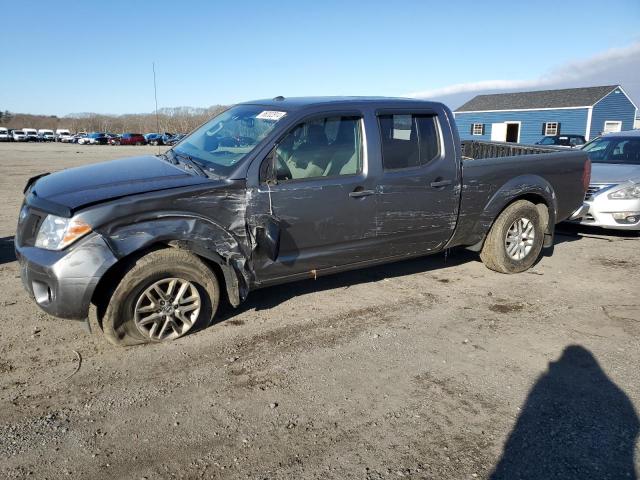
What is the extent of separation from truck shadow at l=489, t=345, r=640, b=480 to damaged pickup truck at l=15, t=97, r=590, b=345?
2025 mm

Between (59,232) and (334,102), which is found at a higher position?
(334,102)

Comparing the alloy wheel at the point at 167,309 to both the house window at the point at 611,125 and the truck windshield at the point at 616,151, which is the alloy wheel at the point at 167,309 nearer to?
the truck windshield at the point at 616,151

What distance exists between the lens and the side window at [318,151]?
13.8 feet

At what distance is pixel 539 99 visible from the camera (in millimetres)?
40562

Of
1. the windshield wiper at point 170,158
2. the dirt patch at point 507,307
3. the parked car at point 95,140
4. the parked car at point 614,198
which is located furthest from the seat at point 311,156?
the parked car at point 95,140

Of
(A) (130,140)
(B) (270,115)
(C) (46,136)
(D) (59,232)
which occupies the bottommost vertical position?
(A) (130,140)

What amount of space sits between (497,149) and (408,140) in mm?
2618

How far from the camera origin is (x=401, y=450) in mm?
2797

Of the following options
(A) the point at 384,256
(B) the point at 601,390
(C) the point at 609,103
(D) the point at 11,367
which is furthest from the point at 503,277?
(C) the point at 609,103

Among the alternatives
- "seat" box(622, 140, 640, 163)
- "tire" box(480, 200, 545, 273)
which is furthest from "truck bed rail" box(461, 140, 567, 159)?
"seat" box(622, 140, 640, 163)

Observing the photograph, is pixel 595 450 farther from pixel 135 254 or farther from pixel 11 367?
pixel 11 367

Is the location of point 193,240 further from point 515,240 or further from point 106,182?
point 515,240

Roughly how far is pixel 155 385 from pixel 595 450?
2752 mm

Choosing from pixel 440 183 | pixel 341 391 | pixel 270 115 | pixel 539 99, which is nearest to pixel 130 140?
pixel 539 99
